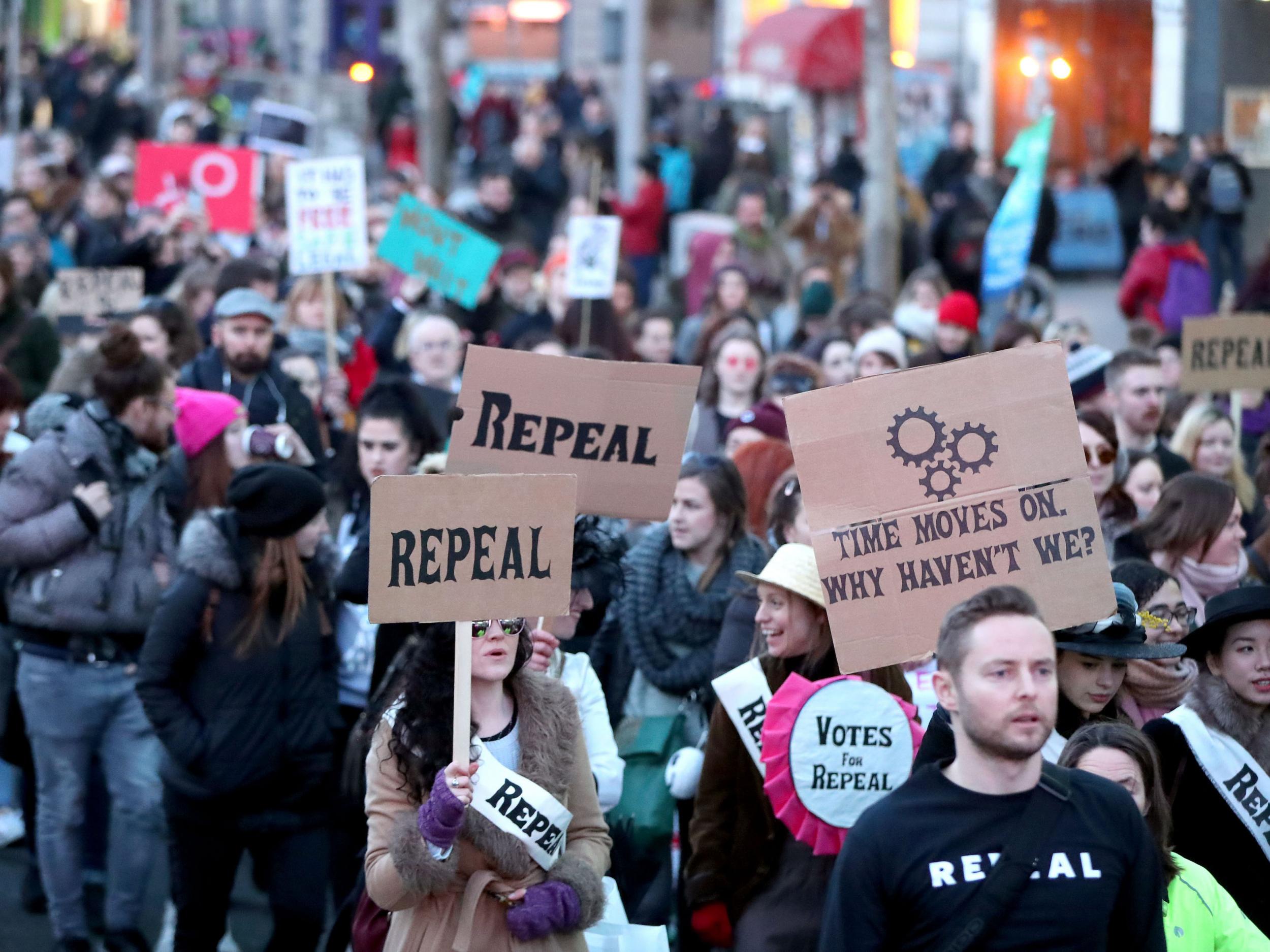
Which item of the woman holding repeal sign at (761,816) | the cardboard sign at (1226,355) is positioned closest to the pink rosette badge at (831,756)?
the woman holding repeal sign at (761,816)

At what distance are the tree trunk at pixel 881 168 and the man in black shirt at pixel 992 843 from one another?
42.1 feet

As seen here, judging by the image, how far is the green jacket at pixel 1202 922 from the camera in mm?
3795

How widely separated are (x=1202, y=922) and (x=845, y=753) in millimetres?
992

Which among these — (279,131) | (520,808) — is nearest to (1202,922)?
(520,808)

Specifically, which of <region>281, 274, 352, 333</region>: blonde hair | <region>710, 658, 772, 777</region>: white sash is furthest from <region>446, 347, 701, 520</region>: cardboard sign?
<region>281, 274, 352, 333</region>: blonde hair

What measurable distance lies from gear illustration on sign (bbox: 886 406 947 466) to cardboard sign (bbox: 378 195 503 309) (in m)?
5.73

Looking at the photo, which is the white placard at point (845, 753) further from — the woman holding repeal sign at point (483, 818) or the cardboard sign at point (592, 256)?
the cardboard sign at point (592, 256)

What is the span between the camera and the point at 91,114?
25125mm

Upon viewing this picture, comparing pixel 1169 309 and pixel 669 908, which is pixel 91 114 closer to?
pixel 1169 309

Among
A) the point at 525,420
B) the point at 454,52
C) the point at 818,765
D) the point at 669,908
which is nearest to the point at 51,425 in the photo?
the point at 525,420

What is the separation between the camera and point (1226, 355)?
7820 mm

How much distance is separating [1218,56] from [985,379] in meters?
15.6

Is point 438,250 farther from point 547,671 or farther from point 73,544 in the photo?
point 547,671

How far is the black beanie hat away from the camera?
17.2 feet
